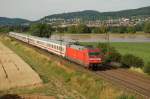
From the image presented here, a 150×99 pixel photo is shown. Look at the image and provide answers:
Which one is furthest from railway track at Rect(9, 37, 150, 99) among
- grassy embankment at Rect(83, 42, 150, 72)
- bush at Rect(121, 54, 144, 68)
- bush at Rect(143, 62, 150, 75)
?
bush at Rect(121, 54, 144, 68)

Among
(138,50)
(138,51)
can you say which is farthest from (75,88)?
(138,50)

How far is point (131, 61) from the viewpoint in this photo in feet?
146

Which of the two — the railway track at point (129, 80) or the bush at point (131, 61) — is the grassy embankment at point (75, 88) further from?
the bush at point (131, 61)

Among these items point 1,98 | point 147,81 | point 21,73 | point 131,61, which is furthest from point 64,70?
point 1,98

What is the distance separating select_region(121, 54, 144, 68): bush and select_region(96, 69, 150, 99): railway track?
278 centimetres

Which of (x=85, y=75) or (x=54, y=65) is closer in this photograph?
(x=85, y=75)

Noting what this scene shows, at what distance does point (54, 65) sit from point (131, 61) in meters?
12.1

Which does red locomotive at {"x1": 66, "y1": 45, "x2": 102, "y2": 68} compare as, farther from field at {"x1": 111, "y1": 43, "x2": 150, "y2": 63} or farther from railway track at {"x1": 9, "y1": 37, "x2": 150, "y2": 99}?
field at {"x1": 111, "y1": 43, "x2": 150, "y2": 63}

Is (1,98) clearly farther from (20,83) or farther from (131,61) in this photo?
(131,61)

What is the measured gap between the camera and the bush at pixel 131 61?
4378cm

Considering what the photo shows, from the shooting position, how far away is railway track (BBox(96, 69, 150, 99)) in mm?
29812

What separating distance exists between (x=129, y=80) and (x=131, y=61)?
10.0 m

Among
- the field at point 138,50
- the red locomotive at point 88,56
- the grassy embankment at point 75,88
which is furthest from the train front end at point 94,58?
the field at point 138,50

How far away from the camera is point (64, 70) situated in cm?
4362
